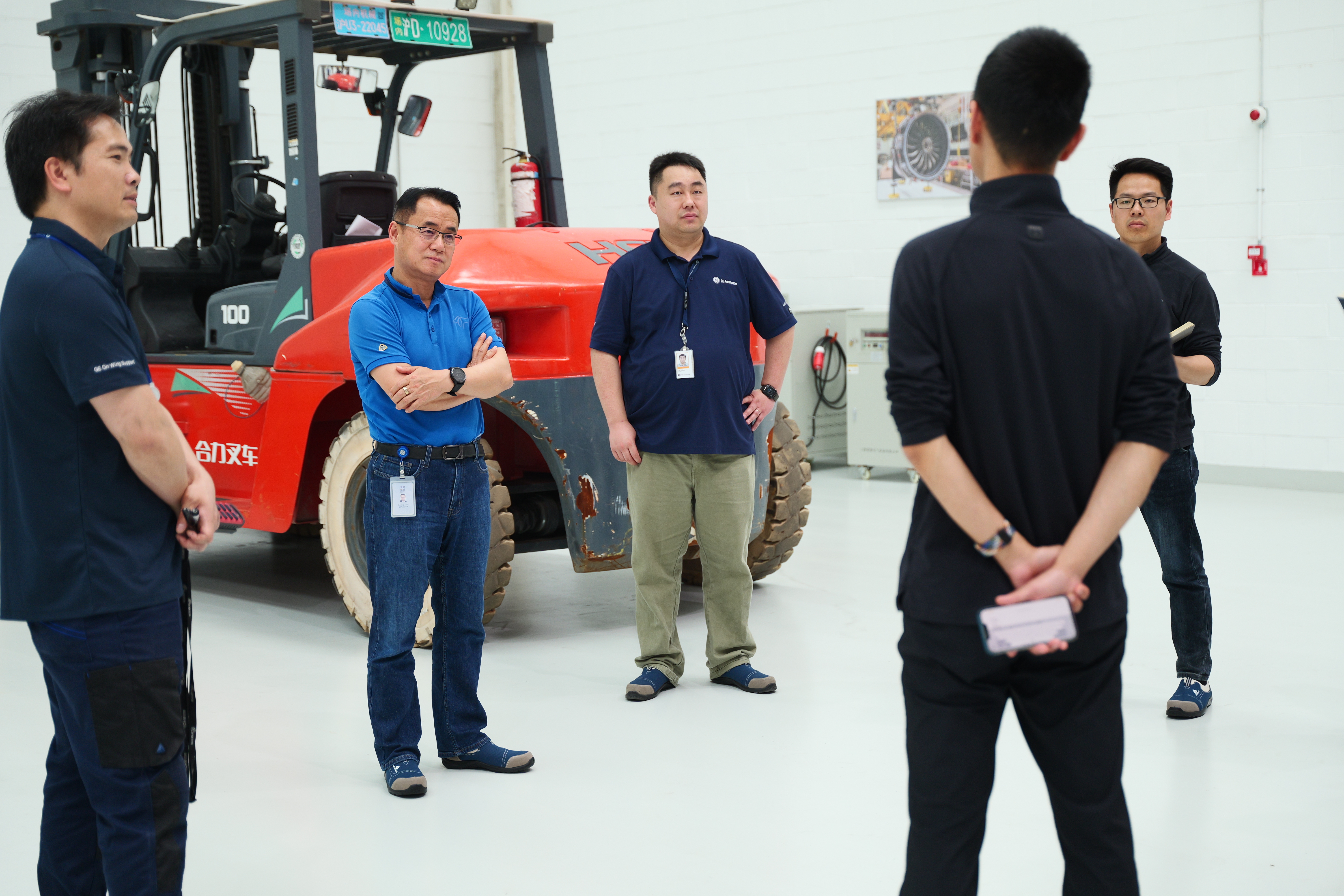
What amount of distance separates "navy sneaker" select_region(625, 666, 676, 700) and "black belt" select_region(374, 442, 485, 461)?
1273mm

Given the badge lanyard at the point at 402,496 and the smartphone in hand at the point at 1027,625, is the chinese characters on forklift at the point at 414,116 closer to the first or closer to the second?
the badge lanyard at the point at 402,496

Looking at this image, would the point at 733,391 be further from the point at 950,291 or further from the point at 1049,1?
the point at 1049,1

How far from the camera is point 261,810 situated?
376 centimetres

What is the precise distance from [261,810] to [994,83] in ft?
9.33

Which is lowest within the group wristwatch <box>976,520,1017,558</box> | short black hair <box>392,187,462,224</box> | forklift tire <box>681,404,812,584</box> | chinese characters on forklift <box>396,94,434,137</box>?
forklift tire <box>681,404,812,584</box>

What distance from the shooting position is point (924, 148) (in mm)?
10625

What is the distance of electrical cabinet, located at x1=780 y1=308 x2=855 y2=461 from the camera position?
10789 millimetres

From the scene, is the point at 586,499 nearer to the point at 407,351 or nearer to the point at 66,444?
the point at 407,351

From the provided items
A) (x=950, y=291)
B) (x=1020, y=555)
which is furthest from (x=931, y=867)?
(x=950, y=291)

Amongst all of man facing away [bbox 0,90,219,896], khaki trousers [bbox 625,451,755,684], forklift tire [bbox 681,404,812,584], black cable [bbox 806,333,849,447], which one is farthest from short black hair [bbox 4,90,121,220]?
black cable [bbox 806,333,849,447]

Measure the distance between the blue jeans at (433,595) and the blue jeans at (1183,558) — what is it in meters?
2.11

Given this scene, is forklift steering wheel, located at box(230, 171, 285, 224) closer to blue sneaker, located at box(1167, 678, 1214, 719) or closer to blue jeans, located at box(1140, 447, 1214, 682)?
blue jeans, located at box(1140, 447, 1214, 682)

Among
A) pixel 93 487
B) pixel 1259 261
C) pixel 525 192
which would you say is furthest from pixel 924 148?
pixel 93 487

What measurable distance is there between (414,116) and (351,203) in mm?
589
